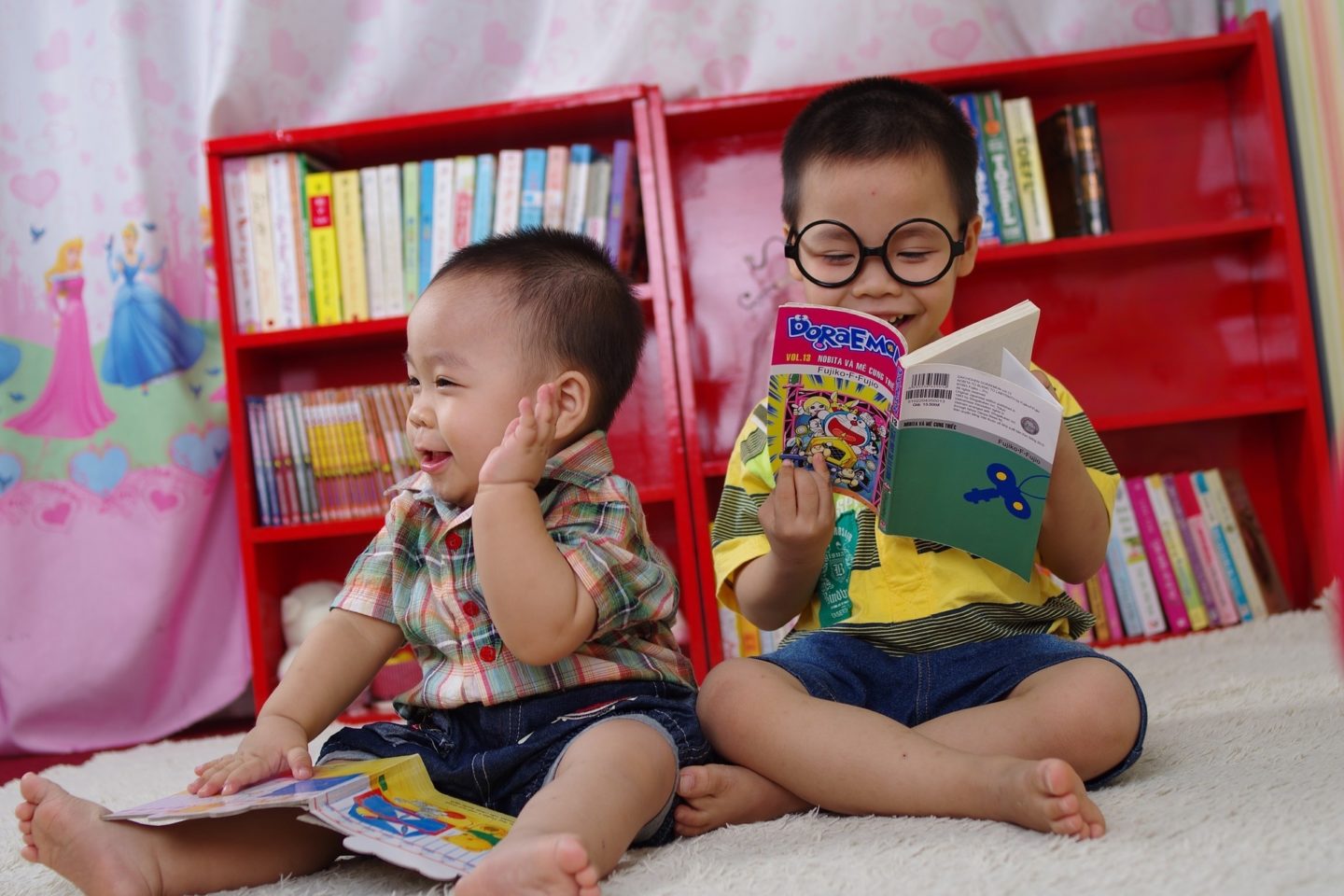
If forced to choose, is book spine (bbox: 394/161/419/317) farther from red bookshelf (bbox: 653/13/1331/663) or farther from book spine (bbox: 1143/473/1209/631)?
book spine (bbox: 1143/473/1209/631)

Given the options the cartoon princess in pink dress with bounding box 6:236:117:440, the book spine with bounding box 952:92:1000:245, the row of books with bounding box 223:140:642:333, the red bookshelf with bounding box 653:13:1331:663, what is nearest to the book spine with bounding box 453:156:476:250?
the row of books with bounding box 223:140:642:333

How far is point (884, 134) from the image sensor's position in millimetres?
1143

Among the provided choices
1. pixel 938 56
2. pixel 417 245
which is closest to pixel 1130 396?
pixel 938 56

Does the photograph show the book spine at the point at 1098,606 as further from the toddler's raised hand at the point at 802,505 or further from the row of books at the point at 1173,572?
the toddler's raised hand at the point at 802,505

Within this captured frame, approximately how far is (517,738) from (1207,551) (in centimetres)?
148

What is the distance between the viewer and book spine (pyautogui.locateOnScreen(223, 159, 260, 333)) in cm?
203

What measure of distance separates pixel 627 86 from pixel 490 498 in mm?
1278

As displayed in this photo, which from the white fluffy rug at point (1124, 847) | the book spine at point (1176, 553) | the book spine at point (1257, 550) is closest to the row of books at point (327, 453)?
the white fluffy rug at point (1124, 847)

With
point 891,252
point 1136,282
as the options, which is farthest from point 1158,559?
point 891,252

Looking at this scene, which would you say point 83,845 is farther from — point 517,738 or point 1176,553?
point 1176,553

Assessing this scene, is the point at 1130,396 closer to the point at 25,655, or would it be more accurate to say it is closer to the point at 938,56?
the point at 938,56

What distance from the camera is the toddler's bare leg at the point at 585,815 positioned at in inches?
26.2

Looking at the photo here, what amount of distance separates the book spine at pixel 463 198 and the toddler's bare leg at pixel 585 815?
130 cm

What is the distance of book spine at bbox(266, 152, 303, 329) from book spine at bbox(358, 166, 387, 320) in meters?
0.12
